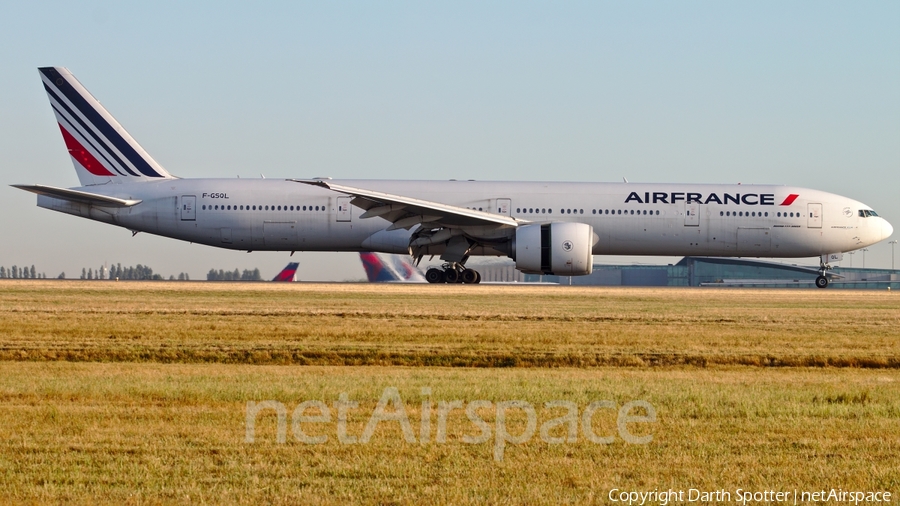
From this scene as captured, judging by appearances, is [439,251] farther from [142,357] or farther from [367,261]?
[142,357]

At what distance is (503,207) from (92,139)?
1333cm

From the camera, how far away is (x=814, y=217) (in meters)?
30.8

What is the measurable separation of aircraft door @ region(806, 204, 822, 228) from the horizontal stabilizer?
20.6 meters

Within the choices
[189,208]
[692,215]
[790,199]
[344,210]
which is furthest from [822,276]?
[189,208]

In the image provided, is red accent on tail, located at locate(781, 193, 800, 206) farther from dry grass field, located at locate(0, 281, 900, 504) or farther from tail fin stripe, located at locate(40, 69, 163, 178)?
tail fin stripe, located at locate(40, 69, 163, 178)

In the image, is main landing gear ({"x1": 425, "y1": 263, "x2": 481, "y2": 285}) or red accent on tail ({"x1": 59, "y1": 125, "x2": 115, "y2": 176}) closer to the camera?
main landing gear ({"x1": 425, "y1": 263, "x2": 481, "y2": 285})

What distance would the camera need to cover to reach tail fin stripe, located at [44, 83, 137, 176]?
1256 inches

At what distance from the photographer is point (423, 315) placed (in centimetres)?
1644

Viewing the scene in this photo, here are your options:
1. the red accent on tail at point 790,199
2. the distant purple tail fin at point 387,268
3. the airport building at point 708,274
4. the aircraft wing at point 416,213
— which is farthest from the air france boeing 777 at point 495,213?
the airport building at point 708,274

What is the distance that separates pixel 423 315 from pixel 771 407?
894 cm

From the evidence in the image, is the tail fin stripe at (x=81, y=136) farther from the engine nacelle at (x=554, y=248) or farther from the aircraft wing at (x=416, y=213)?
the engine nacelle at (x=554, y=248)

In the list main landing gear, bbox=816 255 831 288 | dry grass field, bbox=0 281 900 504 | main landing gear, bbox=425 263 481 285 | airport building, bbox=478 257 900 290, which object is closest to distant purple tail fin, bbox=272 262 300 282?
airport building, bbox=478 257 900 290

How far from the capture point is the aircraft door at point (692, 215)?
30250 millimetres

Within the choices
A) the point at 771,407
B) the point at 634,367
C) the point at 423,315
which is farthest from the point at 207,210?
the point at 771,407
